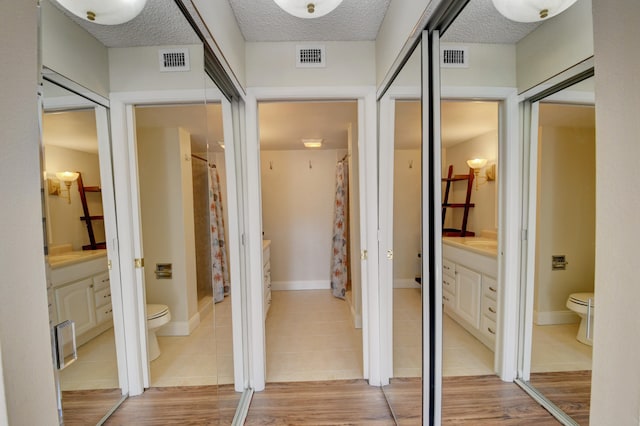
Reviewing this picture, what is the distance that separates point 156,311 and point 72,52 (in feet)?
2.33

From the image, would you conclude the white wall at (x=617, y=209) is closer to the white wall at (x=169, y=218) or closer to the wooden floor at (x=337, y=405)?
the wooden floor at (x=337, y=405)

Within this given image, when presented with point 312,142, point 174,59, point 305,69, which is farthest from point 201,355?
point 312,142

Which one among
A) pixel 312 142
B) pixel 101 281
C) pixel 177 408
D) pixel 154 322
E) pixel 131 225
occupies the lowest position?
pixel 177 408

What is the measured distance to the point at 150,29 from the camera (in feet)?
2.77

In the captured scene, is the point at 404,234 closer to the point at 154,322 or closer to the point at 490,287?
the point at 490,287

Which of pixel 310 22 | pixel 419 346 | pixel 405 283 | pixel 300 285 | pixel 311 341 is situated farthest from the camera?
pixel 300 285

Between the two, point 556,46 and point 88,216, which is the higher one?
point 556,46

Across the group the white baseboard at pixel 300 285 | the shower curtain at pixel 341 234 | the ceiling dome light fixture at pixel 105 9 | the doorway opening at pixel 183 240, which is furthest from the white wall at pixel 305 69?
the white baseboard at pixel 300 285

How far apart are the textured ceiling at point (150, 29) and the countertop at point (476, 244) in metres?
1.14

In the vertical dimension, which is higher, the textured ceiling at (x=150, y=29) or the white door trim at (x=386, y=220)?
the textured ceiling at (x=150, y=29)

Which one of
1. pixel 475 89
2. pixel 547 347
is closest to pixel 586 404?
pixel 547 347

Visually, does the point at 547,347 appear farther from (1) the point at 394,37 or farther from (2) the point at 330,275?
(2) the point at 330,275

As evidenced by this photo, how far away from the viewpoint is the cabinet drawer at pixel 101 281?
0.55 meters

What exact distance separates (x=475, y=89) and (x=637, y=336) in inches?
28.8
